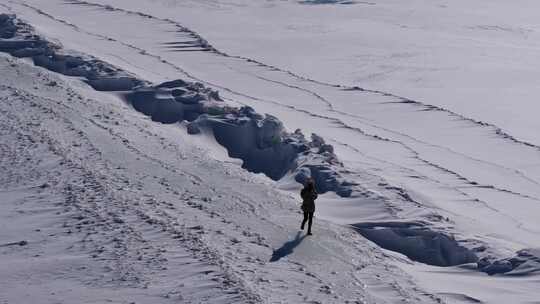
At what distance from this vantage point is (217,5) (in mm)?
44781

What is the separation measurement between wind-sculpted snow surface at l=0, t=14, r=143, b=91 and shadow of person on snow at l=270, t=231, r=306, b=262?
10.7 m

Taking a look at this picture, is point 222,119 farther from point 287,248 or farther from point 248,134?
point 287,248

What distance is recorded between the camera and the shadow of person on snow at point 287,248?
11264mm

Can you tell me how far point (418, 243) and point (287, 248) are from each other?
7.15 feet

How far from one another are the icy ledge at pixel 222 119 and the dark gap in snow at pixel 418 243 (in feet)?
5.43

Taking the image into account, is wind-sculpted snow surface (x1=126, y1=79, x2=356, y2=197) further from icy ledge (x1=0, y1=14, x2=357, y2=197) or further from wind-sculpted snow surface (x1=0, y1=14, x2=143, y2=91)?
wind-sculpted snow surface (x1=0, y1=14, x2=143, y2=91)

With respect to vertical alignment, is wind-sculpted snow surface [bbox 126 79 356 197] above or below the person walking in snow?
below

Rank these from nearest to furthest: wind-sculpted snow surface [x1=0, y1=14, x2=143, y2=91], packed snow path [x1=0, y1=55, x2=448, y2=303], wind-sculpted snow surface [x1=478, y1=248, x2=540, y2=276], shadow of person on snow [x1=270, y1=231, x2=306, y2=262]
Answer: packed snow path [x1=0, y1=55, x2=448, y2=303], shadow of person on snow [x1=270, y1=231, x2=306, y2=262], wind-sculpted snow surface [x1=478, y1=248, x2=540, y2=276], wind-sculpted snow surface [x1=0, y1=14, x2=143, y2=91]

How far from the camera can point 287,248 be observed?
11602mm

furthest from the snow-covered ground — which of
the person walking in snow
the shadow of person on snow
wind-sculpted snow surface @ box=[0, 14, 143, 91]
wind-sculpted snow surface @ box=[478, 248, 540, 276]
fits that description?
wind-sculpted snow surface @ box=[0, 14, 143, 91]

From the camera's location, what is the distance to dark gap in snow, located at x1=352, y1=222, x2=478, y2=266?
1230cm

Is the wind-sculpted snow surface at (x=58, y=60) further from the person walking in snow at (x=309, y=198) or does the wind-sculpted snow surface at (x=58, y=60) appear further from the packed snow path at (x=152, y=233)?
the person walking in snow at (x=309, y=198)

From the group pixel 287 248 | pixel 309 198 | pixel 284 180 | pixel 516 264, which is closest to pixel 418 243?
pixel 516 264

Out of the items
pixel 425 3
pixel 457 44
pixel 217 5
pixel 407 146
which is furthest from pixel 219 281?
pixel 425 3
